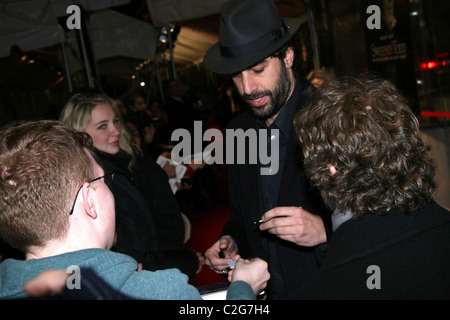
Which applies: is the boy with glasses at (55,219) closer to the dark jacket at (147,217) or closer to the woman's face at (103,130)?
the dark jacket at (147,217)

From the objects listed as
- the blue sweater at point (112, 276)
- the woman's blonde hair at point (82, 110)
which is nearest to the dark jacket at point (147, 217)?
the woman's blonde hair at point (82, 110)

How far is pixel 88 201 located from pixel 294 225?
0.95m

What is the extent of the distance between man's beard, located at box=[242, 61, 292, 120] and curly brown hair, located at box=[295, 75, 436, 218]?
2.55 ft

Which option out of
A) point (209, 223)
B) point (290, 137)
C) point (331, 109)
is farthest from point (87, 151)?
point (209, 223)

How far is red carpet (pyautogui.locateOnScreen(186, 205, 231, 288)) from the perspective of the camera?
448 cm

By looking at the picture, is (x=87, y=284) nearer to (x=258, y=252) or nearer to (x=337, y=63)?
(x=258, y=252)

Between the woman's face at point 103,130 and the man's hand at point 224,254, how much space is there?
1203 millimetres

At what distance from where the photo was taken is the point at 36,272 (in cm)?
109

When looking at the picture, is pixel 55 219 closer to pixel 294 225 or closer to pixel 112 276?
pixel 112 276

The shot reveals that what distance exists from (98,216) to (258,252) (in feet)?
3.84

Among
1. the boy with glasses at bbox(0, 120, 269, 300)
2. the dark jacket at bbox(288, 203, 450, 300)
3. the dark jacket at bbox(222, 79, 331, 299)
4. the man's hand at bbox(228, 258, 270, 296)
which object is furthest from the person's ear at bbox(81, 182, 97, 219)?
the dark jacket at bbox(222, 79, 331, 299)

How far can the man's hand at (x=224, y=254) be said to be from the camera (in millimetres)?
1970

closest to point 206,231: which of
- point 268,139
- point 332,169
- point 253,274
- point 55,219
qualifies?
point 268,139

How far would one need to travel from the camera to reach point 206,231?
240 inches
